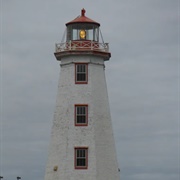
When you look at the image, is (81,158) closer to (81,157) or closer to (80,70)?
(81,157)

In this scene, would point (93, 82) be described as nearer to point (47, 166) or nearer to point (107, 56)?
point (107, 56)

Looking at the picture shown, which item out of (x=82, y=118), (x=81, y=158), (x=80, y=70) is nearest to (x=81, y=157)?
(x=81, y=158)

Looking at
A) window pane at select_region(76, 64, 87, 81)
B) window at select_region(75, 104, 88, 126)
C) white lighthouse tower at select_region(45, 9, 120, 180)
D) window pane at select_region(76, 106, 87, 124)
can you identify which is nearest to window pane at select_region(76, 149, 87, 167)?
white lighthouse tower at select_region(45, 9, 120, 180)

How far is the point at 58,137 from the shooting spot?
222 ft

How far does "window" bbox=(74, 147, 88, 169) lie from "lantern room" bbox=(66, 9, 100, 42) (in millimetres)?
9262

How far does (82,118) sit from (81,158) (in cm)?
325

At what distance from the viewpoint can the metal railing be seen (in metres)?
68.2

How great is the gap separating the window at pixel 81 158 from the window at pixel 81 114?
6.96 ft

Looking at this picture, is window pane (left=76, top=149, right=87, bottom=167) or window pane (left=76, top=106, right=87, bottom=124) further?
window pane (left=76, top=106, right=87, bottom=124)

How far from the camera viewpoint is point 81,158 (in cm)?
6681

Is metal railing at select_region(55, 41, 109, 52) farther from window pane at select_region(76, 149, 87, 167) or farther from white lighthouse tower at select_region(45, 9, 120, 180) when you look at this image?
window pane at select_region(76, 149, 87, 167)

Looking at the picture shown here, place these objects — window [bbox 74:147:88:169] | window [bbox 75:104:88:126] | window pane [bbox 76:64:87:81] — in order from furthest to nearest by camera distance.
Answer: window pane [bbox 76:64:87:81] < window [bbox 75:104:88:126] < window [bbox 74:147:88:169]

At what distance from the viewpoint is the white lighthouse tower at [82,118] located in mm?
66750

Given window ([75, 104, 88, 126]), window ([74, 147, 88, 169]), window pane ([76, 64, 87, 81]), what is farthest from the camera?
window pane ([76, 64, 87, 81])
